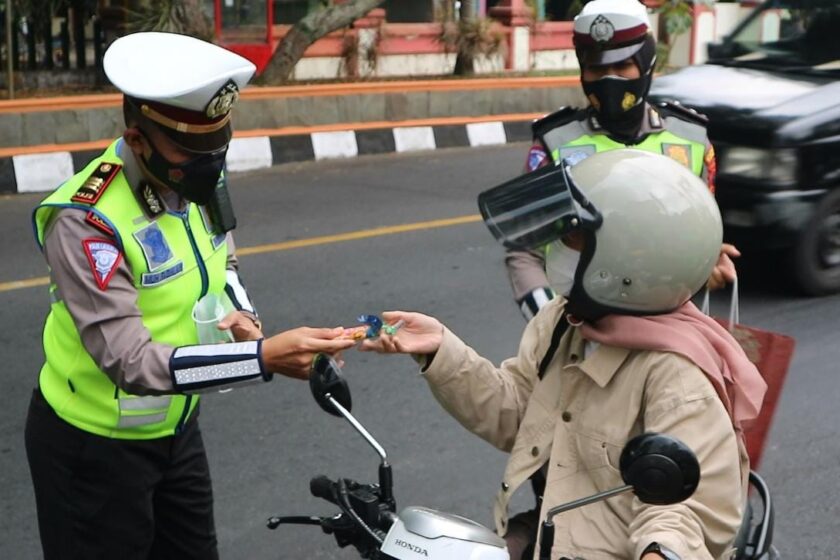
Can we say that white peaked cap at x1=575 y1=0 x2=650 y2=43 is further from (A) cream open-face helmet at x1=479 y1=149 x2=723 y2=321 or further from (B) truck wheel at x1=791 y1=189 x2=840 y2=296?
(B) truck wheel at x1=791 y1=189 x2=840 y2=296

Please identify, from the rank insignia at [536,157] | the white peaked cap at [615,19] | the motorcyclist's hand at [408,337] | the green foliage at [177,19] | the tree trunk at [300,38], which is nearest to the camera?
the motorcyclist's hand at [408,337]

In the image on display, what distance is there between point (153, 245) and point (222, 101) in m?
0.37

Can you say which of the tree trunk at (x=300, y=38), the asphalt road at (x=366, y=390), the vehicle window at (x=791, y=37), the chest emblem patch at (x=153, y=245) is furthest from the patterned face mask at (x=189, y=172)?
the tree trunk at (x=300, y=38)

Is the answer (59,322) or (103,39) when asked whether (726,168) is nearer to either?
(59,322)

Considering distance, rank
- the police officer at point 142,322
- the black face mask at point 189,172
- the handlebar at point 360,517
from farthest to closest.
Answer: the black face mask at point 189,172
the police officer at point 142,322
the handlebar at point 360,517

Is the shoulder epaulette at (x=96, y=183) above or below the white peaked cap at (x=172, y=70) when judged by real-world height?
below

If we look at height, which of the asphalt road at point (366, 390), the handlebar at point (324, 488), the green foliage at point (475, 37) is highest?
the handlebar at point (324, 488)

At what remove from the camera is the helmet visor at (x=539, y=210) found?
2.41 m

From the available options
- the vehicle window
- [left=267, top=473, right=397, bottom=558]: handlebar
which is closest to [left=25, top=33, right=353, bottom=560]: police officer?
[left=267, top=473, right=397, bottom=558]: handlebar

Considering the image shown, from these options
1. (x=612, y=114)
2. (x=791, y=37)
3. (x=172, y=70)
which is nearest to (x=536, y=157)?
A: (x=612, y=114)

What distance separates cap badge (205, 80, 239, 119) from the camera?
278 centimetres

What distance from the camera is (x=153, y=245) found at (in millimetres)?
2904

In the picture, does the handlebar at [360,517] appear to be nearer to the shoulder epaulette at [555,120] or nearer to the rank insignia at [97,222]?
the rank insignia at [97,222]

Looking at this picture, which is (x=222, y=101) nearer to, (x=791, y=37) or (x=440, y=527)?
(x=440, y=527)
